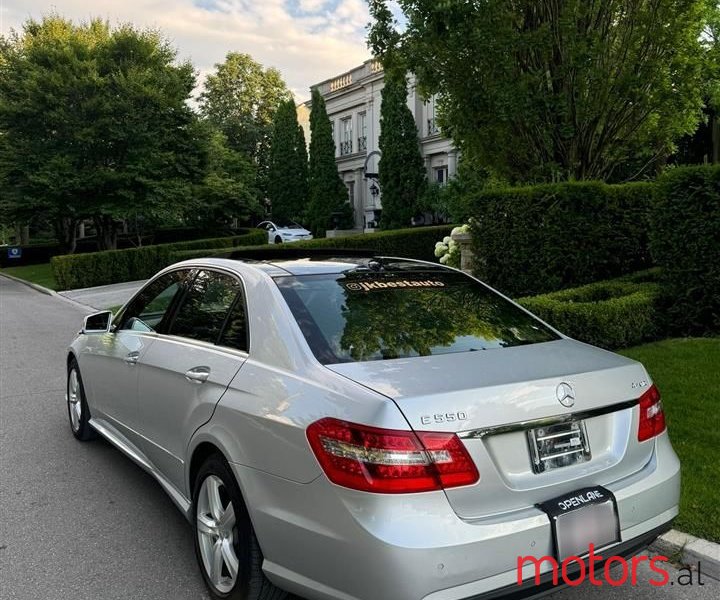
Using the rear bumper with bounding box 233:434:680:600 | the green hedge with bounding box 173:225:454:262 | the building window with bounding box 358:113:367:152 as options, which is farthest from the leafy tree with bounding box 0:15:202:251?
the rear bumper with bounding box 233:434:680:600

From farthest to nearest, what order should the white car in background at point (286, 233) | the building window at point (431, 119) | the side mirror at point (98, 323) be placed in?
1. the white car in background at point (286, 233)
2. the building window at point (431, 119)
3. the side mirror at point (98, 323)

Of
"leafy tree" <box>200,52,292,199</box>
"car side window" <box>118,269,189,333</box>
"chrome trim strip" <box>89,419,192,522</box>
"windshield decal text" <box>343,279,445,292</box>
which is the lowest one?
"chrome trim strip" <box>89,419,192,522</box>

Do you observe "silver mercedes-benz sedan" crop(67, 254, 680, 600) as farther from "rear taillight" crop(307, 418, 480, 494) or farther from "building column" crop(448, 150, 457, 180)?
"building column" crop(448, 150, 457, 180)

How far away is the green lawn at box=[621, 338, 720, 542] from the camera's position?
352 cm

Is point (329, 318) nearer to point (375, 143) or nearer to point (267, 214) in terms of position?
point (375, 143)

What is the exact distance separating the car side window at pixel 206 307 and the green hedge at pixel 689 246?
5.55 m

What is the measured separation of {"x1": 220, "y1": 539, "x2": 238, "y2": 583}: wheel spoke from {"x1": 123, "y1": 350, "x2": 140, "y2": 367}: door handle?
1517mm

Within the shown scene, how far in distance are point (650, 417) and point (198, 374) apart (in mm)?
2078

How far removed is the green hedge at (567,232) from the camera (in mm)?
8578

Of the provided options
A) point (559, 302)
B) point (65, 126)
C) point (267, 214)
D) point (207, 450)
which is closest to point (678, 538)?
point (207, 450)

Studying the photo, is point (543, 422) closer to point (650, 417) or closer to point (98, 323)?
point (650, 417)

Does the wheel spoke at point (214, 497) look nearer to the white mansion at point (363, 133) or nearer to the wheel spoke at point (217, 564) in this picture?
the wheel spoke at point (217, 564)

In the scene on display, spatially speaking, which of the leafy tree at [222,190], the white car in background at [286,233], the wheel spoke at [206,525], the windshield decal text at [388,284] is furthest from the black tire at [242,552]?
the white car in background at [286,233]

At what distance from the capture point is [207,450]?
10.1 feet
